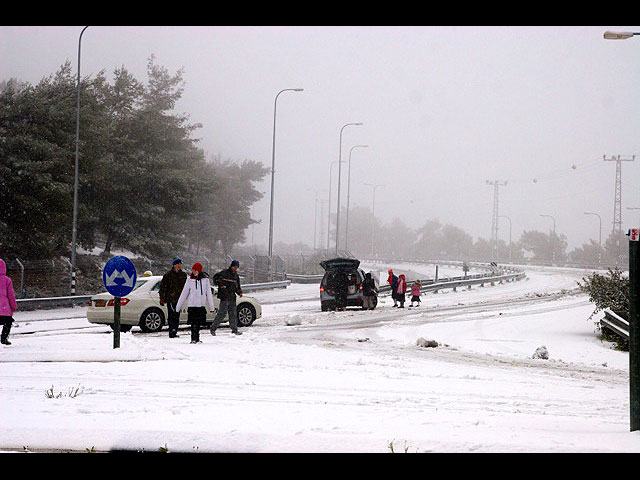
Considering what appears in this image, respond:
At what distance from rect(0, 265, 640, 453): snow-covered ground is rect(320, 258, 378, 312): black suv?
8201 mm

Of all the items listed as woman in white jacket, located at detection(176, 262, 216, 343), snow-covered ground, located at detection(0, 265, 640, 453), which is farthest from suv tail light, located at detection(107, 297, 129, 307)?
woman in white jacket, located at detection(176, 262, 216, 343)

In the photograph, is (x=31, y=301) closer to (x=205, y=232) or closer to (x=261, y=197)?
(x=205, y=232)

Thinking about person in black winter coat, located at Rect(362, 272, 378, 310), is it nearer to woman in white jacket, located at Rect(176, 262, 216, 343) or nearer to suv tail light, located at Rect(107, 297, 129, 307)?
suv tail light, located at Rect(107, 297, 129, 307)

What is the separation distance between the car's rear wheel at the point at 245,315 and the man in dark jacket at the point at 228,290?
294 centimetres

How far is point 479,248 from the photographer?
17788 cm

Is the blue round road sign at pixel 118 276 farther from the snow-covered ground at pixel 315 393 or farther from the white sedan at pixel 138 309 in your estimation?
the white sedan at pixel 138 309

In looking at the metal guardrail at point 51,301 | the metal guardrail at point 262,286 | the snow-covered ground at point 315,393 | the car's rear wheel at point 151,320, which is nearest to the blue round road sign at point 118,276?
the snow-covered ground at point 315,393

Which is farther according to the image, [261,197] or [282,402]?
[261,197]

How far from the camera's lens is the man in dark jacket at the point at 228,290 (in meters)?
17.0

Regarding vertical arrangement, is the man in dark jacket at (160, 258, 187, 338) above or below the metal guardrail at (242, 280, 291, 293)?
above

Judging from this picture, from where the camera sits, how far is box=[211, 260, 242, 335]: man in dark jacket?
55.9 feet

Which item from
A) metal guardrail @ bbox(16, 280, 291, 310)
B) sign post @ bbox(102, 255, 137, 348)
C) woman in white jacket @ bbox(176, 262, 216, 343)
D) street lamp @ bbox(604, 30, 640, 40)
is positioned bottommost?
metal guardrail @ bbox(16, 280, 291, 310)
